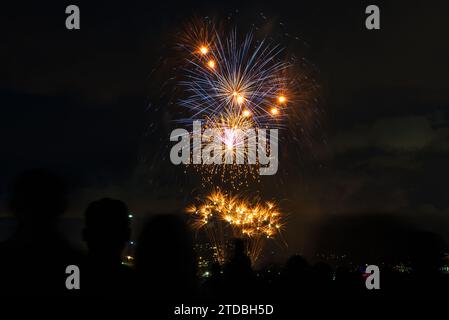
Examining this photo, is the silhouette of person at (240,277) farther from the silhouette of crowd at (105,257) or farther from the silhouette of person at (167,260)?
the silhouette of person at (167,260)

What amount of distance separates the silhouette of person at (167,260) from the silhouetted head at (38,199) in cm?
70

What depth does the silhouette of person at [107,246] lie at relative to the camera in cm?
338

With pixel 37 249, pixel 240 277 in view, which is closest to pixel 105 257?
pixel 37 249

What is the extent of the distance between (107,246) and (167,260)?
1.58 feet

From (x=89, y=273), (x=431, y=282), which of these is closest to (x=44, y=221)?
(x=89, y=273)

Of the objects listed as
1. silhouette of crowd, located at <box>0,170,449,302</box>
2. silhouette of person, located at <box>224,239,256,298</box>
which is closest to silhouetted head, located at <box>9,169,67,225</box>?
silhouette of crowd, located at <box>0,170,449,302</box>

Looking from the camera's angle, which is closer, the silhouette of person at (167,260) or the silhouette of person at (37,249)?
the silhouette of person at (37,249)

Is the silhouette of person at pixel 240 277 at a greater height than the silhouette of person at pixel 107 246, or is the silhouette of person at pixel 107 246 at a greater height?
the silhouette of person at pixel 107 246

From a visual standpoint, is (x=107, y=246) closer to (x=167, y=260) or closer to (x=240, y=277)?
(x=167, y=260)

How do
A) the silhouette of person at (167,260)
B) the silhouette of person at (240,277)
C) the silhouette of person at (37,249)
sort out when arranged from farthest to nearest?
1. the silhouette of person at (240,277)
2. the silhouette of person at (167,260)
3. the silhouette of person at (37,249)

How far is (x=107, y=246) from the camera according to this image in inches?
140

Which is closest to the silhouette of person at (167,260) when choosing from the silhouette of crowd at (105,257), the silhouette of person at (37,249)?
the silhouette of crowd at (105,257)

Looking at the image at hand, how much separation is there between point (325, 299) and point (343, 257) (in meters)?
5.80

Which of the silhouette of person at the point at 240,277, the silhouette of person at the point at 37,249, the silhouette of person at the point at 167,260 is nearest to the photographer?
the silhouette of person at the point at 37,249
